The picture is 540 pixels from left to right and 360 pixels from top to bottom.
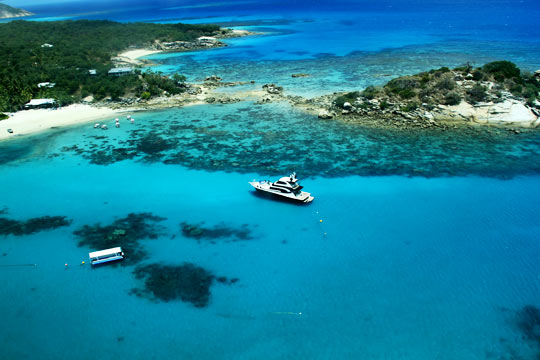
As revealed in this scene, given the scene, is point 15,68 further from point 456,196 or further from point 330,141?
point 456,196

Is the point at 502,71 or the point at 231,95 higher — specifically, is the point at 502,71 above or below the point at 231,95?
above

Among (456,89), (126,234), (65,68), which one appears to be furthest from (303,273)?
(65,68)

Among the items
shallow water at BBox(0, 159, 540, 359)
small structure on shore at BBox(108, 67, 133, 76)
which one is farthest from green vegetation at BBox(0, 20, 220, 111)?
shallow water at BBox(0, 159, 540, 359)

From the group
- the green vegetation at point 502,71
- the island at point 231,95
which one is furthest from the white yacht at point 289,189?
the green vegetation at point 502,71

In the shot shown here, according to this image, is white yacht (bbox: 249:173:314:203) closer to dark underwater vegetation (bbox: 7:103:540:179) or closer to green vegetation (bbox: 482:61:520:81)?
dark underwater vegetation (bbox: 7:103:540:179)

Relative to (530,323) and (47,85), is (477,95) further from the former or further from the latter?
(47,85)
